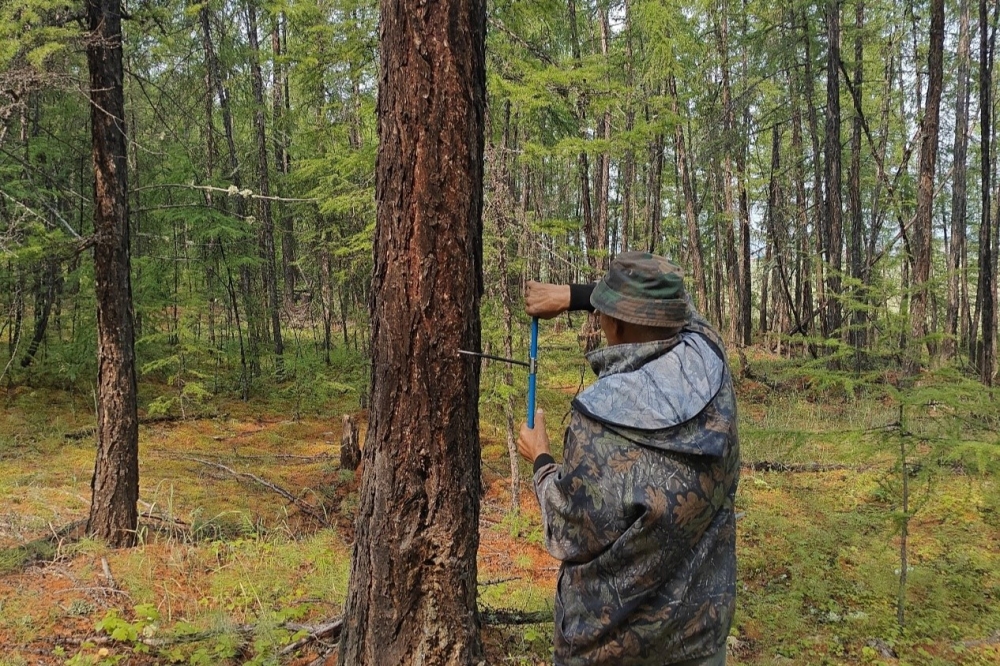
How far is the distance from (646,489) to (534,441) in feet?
1.66

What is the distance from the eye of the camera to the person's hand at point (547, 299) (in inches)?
87.9

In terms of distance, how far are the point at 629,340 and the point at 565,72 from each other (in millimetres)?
4718

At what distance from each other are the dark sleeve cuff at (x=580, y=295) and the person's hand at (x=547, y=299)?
0.06 ft

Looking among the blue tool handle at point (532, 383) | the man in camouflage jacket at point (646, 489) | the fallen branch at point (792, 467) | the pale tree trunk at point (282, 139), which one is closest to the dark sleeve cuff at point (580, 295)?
the blue tool handle at point (532, 383)

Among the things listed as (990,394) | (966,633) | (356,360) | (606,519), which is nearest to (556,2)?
(990,394)

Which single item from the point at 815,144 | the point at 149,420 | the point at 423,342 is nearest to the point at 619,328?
the point at 423,342

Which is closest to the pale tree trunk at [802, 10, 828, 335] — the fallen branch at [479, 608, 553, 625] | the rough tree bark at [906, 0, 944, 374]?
the rough tree bark at [906, 0, 944, 374]

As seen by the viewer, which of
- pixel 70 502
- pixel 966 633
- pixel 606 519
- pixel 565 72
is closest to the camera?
pixel 606 519

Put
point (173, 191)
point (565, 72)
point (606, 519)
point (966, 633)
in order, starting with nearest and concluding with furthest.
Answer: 1. point (606, 519)
2. point (966, 633)
3. point (565, 72)
4. point (173, 191)

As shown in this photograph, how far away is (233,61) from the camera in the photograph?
1127cm

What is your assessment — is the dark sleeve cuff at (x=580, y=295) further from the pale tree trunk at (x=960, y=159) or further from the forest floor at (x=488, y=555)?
the pale tree trunk at (x=960, y=159)

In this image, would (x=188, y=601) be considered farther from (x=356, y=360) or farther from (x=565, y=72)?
(x=356, y=360)

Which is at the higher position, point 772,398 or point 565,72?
point 565,72

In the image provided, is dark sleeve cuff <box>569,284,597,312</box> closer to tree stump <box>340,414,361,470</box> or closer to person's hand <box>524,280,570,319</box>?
person's hand <box>524,280,570,319</box>
